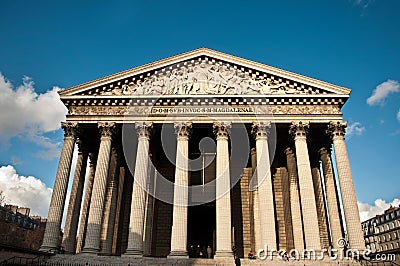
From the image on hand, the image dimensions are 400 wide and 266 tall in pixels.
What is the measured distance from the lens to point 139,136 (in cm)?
2391

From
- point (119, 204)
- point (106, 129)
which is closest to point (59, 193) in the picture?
point (106, 129)

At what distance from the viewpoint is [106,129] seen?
24297mm

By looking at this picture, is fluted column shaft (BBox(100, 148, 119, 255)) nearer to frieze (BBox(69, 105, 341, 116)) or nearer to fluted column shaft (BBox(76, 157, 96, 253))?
fluted column shaft (BBox(76, 157, 96, 253))

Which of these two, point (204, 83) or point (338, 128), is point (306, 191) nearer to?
point (338, 128)

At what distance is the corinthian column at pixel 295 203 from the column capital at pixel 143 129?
428 inches

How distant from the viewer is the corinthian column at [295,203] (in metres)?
23.5

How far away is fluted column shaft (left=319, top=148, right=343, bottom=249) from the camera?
79.4 ft

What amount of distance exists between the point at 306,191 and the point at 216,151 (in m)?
6.90

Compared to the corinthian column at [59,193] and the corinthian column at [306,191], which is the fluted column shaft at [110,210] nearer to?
the corinthian column at [59,193]

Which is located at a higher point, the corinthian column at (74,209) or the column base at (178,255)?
the corinthian column at (74,209)

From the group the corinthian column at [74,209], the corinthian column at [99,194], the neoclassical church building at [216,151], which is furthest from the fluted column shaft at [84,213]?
the corinthian column at [99,194]

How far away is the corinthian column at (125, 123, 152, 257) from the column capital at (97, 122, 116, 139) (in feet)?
5.98

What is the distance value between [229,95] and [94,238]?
509 inches

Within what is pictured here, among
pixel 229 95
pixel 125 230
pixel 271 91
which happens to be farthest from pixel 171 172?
pixel 271 91
